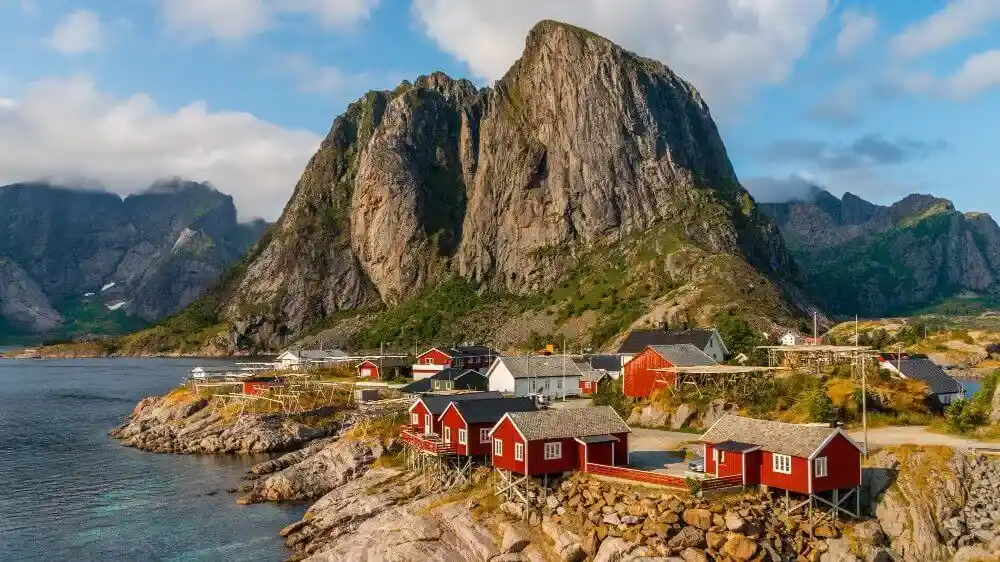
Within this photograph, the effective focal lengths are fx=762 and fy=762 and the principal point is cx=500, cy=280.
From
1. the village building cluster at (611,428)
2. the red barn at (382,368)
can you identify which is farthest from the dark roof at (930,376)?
the red barn at (382,368)

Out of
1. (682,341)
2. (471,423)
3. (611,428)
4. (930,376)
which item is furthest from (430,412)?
(930,376)

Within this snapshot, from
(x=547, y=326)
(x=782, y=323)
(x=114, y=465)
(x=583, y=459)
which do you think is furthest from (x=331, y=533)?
(x=547, y=326)

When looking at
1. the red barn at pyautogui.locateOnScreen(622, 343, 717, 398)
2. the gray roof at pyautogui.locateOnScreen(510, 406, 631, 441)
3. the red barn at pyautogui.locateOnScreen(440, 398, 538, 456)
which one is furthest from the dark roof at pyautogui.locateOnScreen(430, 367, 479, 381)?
the gray roof at pyautogui.locateOnScreen(510, 406, 631, 441)

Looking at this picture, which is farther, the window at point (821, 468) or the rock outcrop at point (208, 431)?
the rock outcrop at point (208, 431)

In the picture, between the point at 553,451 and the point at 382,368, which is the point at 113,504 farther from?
the point at 382,368

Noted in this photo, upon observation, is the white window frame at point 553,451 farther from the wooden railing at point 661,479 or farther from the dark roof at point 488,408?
the dark roof at point 488,408

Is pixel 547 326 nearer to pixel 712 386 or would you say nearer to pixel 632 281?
pixel 632 281
